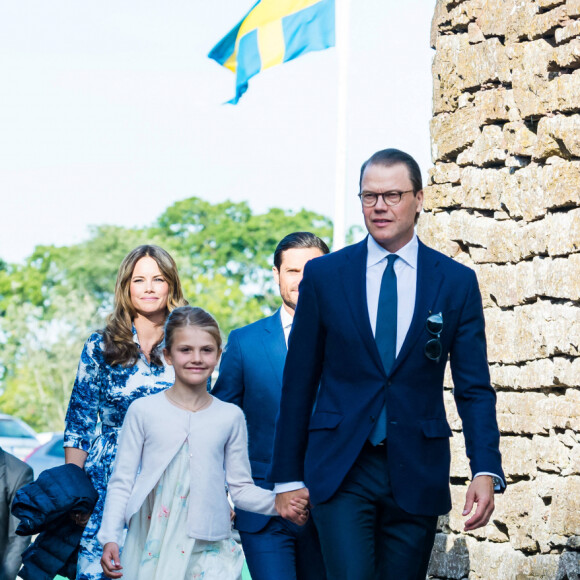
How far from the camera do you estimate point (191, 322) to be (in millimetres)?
5430

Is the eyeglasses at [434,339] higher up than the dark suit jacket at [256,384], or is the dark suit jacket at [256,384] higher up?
the eyeglasses at [434,339]

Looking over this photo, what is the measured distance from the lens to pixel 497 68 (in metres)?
7.40

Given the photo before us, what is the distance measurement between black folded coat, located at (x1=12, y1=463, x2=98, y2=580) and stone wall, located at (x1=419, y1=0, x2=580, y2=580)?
2.40 meters

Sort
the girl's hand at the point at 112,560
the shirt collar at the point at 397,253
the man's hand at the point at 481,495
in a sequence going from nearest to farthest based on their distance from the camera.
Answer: the man's hand at the point at 481,495 → the shirt collar at the point at 397,253 → the girl's hand at the point at 112,560

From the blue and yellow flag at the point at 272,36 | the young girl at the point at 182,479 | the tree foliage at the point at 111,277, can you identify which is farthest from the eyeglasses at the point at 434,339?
the tree foliage at the point at 111,277

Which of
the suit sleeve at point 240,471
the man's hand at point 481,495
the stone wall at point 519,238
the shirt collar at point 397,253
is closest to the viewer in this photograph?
the man's hand at point 481,495

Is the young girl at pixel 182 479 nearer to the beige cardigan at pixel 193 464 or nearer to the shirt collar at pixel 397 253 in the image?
the beige cardigan at pixel 193 464

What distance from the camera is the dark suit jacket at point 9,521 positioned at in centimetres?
675

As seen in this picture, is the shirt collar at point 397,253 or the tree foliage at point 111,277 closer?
the shirt collar at point 397,253

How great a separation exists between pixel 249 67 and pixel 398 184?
9013mm

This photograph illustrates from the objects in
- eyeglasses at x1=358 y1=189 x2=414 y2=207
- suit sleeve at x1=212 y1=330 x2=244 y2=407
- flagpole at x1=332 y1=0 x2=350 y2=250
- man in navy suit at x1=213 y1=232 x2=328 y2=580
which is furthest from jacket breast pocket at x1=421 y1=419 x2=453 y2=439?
flagpole at x1=332 y1=0 x2=350 y2=250

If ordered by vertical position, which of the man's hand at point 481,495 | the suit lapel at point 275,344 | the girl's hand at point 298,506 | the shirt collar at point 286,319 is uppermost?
the shirt collar at point 286,319

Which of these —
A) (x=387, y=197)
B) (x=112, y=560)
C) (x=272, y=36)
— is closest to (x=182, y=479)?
(x=112, y=560)

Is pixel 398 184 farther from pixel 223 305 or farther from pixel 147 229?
pixel 147 229
